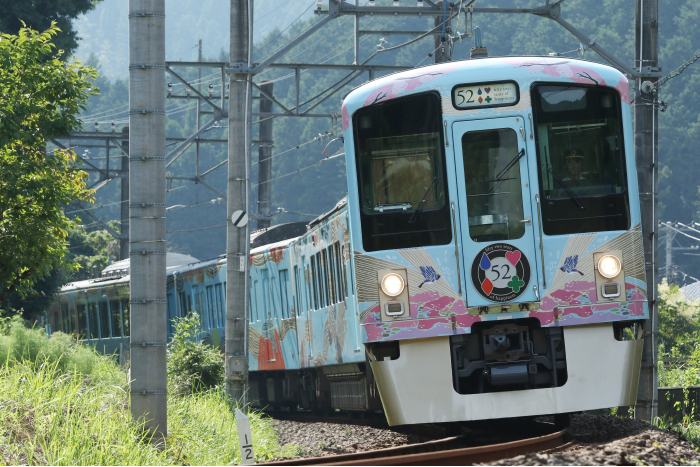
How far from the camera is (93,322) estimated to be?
2477cm

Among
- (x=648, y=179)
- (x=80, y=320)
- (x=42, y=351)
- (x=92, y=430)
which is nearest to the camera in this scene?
(x=92, y=430)

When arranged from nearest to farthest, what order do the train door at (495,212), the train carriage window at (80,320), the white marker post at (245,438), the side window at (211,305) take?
the white marker post at (245,438) < the train door at (495,212) < the side window at (211,305) < the train carriage window at (80,320)

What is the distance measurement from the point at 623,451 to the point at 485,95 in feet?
10.6

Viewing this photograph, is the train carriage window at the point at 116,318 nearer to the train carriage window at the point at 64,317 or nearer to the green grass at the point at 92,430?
the train carriage window at the point at 64,317

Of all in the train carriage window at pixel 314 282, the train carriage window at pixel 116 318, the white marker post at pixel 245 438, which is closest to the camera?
the white marker post at pixel 245 438

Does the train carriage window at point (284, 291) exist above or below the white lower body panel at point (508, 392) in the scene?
above

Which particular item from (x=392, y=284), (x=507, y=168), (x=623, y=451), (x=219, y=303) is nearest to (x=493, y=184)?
(x=507, y=168)

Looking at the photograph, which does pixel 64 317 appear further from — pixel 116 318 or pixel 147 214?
pixel 147 214

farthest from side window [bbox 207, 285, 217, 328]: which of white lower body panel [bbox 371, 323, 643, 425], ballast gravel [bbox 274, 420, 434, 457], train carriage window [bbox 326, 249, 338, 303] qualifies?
white lower body panel [bbox 371, 323, 643, 425]

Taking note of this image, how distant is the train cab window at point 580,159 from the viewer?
7727 mm

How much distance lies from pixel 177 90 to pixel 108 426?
79.5m

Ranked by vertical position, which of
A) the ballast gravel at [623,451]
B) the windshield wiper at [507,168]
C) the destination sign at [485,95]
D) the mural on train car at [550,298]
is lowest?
the ballast gravel at [623,451]

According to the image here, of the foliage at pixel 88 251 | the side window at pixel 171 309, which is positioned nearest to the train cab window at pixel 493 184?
the side window at pixel 171 309

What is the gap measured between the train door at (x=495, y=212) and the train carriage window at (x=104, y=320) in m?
17.7
